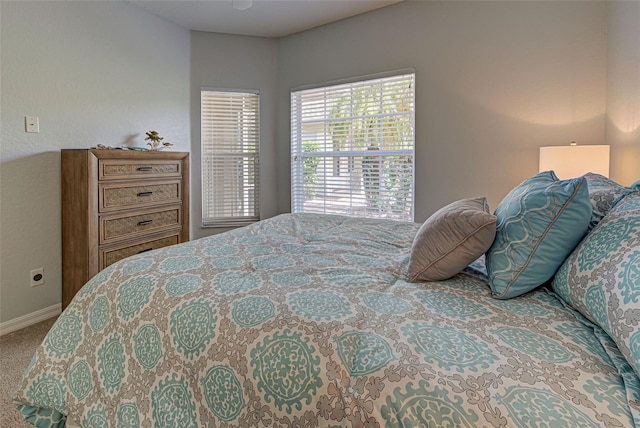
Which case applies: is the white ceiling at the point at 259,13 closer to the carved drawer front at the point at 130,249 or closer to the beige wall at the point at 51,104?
the beige wall at the point at 51,104

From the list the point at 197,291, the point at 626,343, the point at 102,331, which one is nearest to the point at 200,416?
the point at 197,291

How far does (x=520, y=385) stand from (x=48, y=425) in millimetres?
1517

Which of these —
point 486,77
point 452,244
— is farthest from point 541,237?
point 486,77

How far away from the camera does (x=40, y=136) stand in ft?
8.61

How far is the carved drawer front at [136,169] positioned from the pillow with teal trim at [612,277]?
2.88 meters

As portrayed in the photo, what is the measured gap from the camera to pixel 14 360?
208 centimetres

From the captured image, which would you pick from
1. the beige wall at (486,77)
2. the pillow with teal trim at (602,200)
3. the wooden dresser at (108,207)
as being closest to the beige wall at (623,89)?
the beige wall at (486,77)

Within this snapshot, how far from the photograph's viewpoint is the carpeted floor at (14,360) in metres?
1.60

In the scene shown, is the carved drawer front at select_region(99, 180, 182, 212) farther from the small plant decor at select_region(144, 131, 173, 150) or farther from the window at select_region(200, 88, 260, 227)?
the window at select_region(200, 88, 260, 227)

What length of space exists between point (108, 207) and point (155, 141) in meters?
0.99

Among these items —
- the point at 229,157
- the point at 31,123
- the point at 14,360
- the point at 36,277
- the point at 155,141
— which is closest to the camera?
the point at 14,360

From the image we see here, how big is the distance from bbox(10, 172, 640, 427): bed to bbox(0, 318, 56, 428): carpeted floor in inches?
20.5

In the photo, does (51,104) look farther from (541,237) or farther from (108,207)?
(541,237)

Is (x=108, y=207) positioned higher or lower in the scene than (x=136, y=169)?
lower
